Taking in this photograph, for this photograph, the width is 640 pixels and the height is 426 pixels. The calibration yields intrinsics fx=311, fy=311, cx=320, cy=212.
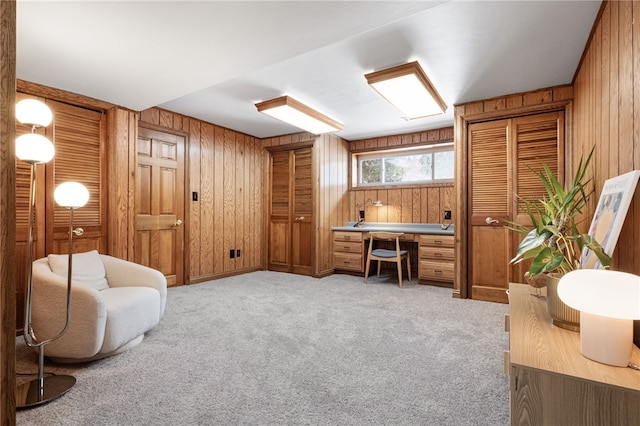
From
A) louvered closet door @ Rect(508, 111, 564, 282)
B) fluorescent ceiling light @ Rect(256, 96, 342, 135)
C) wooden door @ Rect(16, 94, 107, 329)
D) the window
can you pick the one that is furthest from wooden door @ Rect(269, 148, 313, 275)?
louvered closet door @ Rect(508, 111, 564, 282)

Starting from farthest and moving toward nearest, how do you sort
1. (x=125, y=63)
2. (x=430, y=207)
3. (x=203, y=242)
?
(x=430, y=207) → (x=203, y=242) → (x=125, y=63)

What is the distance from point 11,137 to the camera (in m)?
0.99

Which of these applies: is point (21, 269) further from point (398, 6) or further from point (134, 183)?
point (398, 6)

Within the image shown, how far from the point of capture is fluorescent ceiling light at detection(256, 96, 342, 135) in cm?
342

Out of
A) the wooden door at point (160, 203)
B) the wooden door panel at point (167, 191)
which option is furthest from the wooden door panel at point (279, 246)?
the wooden door panel at point (167, 191)

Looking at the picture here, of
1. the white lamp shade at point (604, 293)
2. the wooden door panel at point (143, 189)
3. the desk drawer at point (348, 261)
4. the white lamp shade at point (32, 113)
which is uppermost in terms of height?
the white lamp shade at point (32, 113)

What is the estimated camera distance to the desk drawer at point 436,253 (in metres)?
4.09

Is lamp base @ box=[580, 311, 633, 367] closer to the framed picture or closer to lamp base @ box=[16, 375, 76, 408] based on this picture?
the framed picture

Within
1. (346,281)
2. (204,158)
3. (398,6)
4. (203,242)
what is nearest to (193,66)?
(398,6)

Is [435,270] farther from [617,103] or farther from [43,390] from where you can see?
[43,390]

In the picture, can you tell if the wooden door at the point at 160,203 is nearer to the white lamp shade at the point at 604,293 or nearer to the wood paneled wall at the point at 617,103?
the white lamp shade at the point at 604,293

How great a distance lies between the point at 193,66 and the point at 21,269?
226 cm

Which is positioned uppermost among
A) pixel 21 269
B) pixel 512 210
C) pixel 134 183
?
pixel 134 183

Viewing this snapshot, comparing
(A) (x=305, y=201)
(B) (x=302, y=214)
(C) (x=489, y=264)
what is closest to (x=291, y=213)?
(B) (x=302, y=214)
